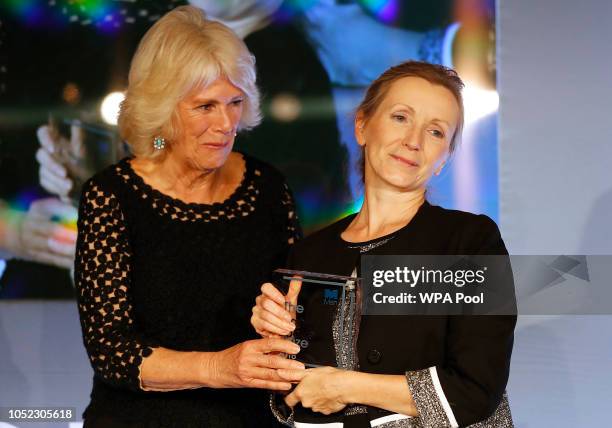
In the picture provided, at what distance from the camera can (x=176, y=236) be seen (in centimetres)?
231

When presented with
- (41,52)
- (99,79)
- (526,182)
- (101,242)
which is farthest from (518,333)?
Result: (41,52)

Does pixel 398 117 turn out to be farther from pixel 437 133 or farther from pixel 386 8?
pixel 386 8

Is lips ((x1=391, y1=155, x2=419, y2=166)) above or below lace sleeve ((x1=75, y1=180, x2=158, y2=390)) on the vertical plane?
above

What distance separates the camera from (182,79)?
2.26 metres

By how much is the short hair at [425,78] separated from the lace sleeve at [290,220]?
1.89ft

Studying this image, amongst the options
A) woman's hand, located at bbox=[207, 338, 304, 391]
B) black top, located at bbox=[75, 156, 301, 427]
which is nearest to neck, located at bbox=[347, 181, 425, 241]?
woman's hand, located at bbox=[207, 338, 304, 391]

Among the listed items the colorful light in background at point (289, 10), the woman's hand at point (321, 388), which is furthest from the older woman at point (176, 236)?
the colorful light in background at point (289, 10)

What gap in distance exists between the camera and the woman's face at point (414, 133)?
6.00 feet

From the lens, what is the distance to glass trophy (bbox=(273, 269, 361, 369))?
1.71 meters

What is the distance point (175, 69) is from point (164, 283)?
0.59 meters

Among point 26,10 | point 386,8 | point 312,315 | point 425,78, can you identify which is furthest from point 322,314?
point 26,10

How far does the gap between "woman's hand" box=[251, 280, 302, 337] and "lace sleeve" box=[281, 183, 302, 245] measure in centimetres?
66

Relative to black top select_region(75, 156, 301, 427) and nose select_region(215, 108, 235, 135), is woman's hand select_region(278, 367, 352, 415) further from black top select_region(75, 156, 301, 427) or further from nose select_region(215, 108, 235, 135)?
nose select_region(215, 108, 235, 135)

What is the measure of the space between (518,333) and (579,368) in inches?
10.1
